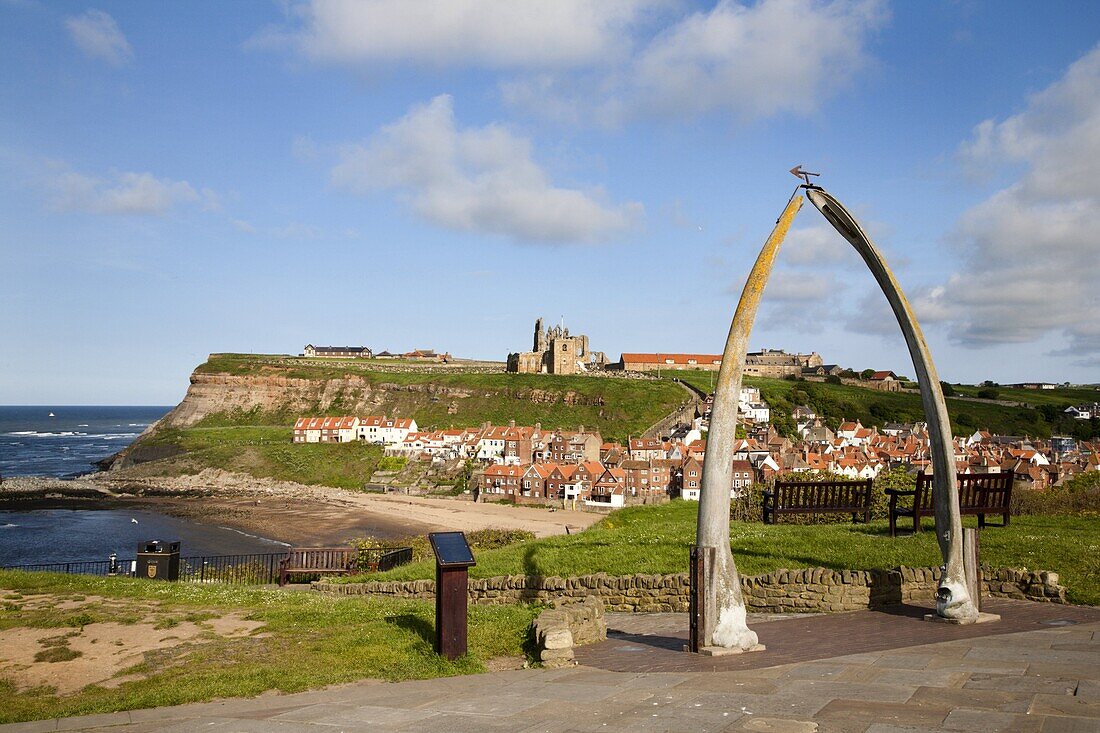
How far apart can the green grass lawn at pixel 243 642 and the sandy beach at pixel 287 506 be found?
35895mm

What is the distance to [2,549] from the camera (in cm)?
4500

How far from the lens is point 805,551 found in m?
14.0

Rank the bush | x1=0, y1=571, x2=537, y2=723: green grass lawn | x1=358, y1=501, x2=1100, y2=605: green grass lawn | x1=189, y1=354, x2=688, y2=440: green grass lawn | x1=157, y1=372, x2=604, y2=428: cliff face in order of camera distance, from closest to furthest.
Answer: x1=0, y1=571, x2=537, y2=723: green grass lawn → x1=358, y1=501, x2=1100, y2=605: green grass lawn → the bush → x1=189, y1=354, x2=688, y2=440: green grass lawn → x1=157, y1=372, x2=604, y2=428: cliff face

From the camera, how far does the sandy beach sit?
57.1m

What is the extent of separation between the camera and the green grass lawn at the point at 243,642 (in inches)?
338

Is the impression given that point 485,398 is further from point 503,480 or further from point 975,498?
point 975,498

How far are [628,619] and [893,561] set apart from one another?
466 cm

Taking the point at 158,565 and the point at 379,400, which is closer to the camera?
the point at 158,565

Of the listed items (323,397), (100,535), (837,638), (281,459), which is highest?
(323,397)

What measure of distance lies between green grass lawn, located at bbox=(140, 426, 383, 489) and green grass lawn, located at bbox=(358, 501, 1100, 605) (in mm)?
74110

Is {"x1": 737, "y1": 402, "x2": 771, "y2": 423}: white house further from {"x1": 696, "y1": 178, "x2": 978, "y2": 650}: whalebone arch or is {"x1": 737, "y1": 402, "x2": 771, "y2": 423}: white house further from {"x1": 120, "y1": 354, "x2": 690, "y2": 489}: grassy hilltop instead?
{"x1": 696, "y1": 178, "x2": 978, "y2": 650}: whalebone arch

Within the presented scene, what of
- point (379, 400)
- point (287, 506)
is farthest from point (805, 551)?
point (379, 400)

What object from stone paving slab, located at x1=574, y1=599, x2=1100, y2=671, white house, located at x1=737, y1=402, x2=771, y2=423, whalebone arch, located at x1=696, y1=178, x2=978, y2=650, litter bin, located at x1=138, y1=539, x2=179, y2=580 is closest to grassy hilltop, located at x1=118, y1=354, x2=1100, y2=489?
white house, located at x1=737, y1=402, x2=771, y2=423

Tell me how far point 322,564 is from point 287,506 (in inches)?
1849
